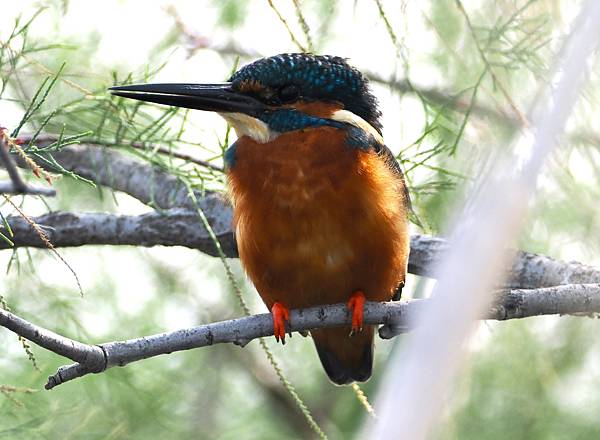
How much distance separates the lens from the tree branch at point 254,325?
6.45 feet

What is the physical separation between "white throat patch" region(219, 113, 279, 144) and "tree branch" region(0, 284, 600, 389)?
57 centimetres

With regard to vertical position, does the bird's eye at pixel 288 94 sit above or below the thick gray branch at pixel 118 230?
above

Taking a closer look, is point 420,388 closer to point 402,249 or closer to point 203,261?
point 402,249

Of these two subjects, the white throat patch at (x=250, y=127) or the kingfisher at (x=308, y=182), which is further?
the white throat patch at (x=250, y=127)

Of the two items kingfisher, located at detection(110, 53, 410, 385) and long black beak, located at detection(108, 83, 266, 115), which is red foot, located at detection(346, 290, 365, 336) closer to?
kingfisher, located at detection(110, 53, 410, 385)

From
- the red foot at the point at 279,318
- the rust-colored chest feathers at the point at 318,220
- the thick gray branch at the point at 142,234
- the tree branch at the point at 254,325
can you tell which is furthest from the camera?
the thick gray branch at the point at 142,234

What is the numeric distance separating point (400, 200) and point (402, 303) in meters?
0.55

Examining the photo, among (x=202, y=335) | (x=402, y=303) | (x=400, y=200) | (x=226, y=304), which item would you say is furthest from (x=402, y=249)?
(x=226, y=304)

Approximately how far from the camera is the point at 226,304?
4645 millimetres

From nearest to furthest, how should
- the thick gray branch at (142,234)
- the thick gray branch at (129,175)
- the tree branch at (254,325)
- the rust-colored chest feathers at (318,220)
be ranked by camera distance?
the tree branch at (254,325), the rust-colored chest feathers at (318,220), the thick gray branch at (142,234), the thick gray branch at (129,175)

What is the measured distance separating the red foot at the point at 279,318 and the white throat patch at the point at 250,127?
525mm

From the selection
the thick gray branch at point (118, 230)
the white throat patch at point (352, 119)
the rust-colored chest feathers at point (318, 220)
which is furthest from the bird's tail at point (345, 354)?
the white throat patch at point (352, 119)

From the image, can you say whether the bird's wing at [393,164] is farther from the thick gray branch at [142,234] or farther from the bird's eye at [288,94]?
the bird's eye at [288,94]

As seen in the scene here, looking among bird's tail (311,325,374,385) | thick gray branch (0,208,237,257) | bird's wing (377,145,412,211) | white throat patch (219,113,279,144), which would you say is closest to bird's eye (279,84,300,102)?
white throat patch (219,113,279,144)
